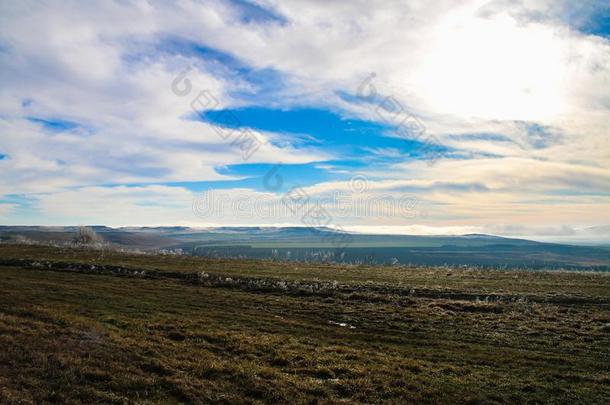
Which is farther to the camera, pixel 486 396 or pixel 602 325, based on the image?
pixel 602 325

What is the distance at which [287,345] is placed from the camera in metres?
22.7

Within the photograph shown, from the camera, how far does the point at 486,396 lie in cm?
1716

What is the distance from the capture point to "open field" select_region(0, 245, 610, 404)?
15664 millimetres

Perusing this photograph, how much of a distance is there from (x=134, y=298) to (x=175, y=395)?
69.8 ft

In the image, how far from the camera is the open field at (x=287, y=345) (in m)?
15.7

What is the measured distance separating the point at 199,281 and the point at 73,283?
12.8 meters

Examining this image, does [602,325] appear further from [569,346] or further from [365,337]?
[365,337]

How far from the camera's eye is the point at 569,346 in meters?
25.8

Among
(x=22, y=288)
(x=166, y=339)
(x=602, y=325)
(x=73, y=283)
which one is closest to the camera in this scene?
(x=166, y=339)

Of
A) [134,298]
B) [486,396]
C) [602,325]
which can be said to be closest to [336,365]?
[486,396]

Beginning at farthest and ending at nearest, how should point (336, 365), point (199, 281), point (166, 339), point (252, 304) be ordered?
point (199, 281) → point (252, 304) → point (166, 339) → point (336, 365)

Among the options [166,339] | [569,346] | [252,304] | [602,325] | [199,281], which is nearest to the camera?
[166,339]

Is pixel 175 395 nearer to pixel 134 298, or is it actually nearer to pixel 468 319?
pixel 134 298

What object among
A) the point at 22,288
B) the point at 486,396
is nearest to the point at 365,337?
the point at 486,396
